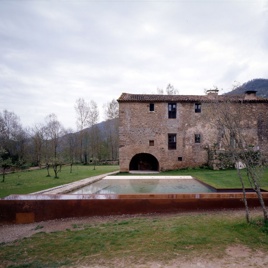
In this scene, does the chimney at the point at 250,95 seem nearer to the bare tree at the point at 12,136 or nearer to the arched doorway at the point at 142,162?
the arched doorway at the point at 142,162

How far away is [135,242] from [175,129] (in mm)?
16202

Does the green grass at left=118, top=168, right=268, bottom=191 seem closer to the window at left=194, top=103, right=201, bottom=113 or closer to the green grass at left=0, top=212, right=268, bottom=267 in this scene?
the green grass at left=0, top=212, right=268, bottom=267

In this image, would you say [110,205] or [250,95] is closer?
[110,205]

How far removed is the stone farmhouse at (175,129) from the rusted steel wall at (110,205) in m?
12.2

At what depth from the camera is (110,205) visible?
28.1ft

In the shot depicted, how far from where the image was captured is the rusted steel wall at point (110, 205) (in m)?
8.41

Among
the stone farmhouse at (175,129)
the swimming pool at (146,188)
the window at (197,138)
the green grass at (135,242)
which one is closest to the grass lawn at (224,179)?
the swimming pool at (146,188)

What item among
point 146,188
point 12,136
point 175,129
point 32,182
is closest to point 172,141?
point 175,129

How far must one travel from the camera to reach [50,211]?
333 inches

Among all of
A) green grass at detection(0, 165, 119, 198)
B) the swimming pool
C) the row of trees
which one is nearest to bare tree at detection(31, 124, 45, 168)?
the row of trees

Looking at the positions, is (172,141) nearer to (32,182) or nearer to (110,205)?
(32,182)

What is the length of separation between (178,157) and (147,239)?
1554cm

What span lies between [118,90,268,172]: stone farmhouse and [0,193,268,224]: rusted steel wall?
1219 cm

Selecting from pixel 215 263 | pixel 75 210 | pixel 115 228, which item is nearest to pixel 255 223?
pixel 215 263
